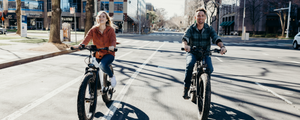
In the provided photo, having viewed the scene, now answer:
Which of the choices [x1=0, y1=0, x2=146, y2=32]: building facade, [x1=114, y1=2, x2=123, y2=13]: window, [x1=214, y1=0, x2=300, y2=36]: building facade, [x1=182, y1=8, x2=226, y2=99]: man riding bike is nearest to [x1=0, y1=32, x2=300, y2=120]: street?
[x1=182, y1=8, x2=226, y2=99]: man riding bike

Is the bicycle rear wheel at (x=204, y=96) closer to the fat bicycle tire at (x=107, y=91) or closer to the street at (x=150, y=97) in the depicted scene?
the street at (x=150, y=97)

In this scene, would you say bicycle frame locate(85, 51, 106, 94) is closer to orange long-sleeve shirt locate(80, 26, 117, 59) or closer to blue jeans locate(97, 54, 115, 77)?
blue jeans locate(97, 54, 115, 77)

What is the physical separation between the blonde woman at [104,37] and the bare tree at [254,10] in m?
53.7

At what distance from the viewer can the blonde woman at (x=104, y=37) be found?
4328 mm

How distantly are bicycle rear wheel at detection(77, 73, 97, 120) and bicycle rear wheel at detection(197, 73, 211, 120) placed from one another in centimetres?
162

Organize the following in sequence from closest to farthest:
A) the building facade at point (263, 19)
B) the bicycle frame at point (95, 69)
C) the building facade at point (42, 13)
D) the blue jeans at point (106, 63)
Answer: the bicycle frame at point (95, 69) < the blue jeans at point (106, 63) < the building facade at point (263, 19) < the building facade at point (42, 13)

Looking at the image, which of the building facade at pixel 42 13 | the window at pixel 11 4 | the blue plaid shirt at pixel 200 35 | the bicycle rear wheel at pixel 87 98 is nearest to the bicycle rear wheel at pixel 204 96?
the blue plaid shirt at pixel 200 35

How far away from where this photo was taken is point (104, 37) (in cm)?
446

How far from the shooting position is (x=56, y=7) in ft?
52.3

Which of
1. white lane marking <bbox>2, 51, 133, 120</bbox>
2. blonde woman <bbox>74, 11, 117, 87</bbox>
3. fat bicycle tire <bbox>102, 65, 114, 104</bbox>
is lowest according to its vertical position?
white lane marking <bbox>2, 51, 133, 120</bbox>

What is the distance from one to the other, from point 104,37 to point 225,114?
2.42 metres

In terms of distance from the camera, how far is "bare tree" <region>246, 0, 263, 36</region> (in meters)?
53.4

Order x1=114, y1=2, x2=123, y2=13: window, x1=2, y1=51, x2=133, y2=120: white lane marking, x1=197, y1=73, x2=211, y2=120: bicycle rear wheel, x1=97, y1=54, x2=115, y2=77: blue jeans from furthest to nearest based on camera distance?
x1=114, y1=2, x2=123, y2=13: window < x1=97, y1=54, x2=115, y2=77: blue jeans < x1=2, y1=51, x2=133, y2=120: white lane marking < x1=197, y1=73, x2=211, y2=120: bicycle rear wheel

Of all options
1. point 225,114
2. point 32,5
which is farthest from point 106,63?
point 32,5
